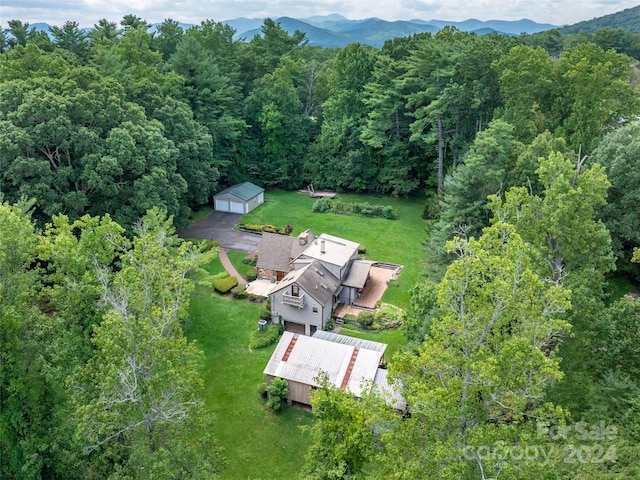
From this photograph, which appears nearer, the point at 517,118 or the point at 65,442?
the point at 65,442

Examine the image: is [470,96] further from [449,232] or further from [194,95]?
[194,95]

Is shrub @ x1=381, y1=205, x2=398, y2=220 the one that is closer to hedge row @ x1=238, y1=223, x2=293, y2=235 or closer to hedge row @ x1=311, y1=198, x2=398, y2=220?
hedge row @ x1=311, y1=198, x2=398, y2=220

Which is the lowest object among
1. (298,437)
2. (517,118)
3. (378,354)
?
(298,437)

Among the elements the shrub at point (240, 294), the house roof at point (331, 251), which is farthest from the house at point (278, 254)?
the shrub at point (240, 294)

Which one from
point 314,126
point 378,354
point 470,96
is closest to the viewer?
point 378,354

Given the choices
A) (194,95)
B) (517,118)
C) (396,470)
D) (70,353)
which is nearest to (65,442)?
(70,353)

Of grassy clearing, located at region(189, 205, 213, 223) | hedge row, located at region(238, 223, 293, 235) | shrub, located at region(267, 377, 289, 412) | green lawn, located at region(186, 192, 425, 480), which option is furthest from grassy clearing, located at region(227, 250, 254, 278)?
shrub, located at region(267, 377, 289, 412)

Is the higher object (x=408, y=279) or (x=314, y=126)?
(x=314, y=126)
